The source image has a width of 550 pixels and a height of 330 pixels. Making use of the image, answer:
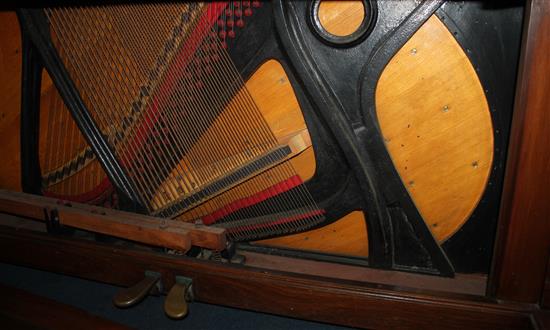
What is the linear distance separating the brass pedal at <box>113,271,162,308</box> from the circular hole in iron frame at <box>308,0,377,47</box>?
4.10 ft

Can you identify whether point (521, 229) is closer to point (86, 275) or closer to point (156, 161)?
point (156, 161)

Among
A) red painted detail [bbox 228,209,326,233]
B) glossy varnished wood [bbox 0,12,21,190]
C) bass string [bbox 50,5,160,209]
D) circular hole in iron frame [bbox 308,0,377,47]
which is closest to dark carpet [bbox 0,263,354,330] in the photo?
red painted detail [bbox 228,209,326,233]

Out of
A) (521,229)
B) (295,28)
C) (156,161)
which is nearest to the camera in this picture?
(521,229)

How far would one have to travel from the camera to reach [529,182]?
111 cm

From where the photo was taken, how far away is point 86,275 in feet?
5.71

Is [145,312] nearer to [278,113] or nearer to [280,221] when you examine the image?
[280,221]

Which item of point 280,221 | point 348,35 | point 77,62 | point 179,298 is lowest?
point 179,298

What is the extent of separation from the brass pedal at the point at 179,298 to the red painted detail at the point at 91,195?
2.20 feet

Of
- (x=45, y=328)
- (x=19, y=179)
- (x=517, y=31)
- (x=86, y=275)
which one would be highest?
(x=19, y=179)

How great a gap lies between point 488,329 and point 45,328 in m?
1.80

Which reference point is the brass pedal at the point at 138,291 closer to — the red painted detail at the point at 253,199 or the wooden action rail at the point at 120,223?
the wooden action rail at the point at 120,223

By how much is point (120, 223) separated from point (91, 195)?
44 centimetres

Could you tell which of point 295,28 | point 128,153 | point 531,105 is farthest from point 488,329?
point 128,153

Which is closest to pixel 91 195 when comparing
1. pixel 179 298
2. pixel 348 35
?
pixel 179 298
